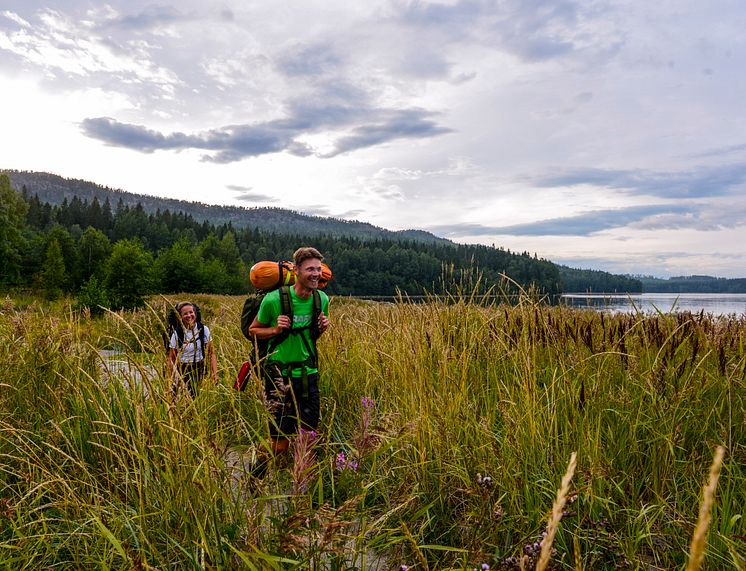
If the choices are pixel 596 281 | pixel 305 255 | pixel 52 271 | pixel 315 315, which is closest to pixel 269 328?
pixel 315 315

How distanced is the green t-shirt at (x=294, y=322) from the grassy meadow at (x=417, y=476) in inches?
31.6

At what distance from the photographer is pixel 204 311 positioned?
18.8 meters

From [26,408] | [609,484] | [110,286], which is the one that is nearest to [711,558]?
[609,484]

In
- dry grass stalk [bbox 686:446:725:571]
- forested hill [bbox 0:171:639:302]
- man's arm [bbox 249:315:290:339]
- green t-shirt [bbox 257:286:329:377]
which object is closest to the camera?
dry grass stalk [bbox 686:446:725:571]

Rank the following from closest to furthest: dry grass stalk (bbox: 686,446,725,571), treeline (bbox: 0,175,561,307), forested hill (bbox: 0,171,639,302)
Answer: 1. dry grass stalk (bbox: 686,446,725,571)
2. treeline (bbox: 0,175,561,307)
3. forested hill (bbox: 0,171,639,302)

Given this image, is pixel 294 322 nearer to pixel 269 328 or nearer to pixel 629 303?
pixel 269 328

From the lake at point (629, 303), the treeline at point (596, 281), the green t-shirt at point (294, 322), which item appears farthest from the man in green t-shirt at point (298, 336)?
the treeline at point (596, 281)

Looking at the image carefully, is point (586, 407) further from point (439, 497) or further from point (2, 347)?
point (2, 347)

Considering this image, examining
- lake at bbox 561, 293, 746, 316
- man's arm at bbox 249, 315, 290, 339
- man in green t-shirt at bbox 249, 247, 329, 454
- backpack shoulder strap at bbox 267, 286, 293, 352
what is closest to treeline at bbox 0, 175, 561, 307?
lake at bbox 561, 293, 746, 316

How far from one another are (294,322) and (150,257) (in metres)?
78.3

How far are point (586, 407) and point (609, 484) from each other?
0.49m

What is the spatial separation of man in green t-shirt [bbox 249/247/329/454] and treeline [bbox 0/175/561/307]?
24.8m

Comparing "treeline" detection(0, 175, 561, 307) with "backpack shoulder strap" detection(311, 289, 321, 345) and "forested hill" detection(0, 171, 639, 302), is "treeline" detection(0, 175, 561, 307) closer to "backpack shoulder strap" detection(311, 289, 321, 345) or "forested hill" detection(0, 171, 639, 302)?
"forested hill" detection(0, 171, 639, 302)

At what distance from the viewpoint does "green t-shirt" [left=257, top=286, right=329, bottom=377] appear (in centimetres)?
400
